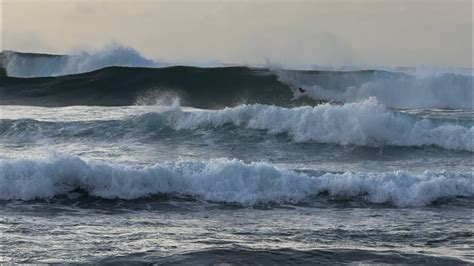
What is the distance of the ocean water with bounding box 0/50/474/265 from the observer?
618 centimetres

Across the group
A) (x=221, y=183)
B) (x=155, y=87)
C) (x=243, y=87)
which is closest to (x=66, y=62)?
(x=155, y=87)

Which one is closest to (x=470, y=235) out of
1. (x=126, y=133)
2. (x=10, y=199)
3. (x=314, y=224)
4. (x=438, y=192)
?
(x=314, y=224)

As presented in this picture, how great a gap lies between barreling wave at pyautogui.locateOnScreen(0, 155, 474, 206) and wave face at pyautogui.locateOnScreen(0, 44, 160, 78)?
21774 mm

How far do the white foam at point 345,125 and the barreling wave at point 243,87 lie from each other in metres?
7.65

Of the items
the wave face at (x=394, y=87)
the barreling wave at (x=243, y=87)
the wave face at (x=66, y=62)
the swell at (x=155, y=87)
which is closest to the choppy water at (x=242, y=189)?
the swell at (x=155, y=87)

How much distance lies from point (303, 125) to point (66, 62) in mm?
19490

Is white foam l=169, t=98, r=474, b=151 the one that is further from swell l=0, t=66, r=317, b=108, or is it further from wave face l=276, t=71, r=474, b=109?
wave face l=276, t=71, r=474, b=109

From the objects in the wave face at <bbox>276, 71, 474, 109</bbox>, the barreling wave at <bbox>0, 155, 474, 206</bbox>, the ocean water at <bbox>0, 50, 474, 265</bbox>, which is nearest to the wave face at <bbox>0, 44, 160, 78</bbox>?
the wave face at <bbox>276, 71, 474, 109</bbox>

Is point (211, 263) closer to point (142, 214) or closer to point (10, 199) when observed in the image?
point (142, 214)

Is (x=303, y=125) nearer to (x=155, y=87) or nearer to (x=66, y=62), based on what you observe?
(x=155, y=87)

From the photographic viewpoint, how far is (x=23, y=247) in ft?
19.6

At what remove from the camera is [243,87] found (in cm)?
2630

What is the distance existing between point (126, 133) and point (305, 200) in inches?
302

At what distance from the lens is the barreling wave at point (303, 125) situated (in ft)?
49.2
